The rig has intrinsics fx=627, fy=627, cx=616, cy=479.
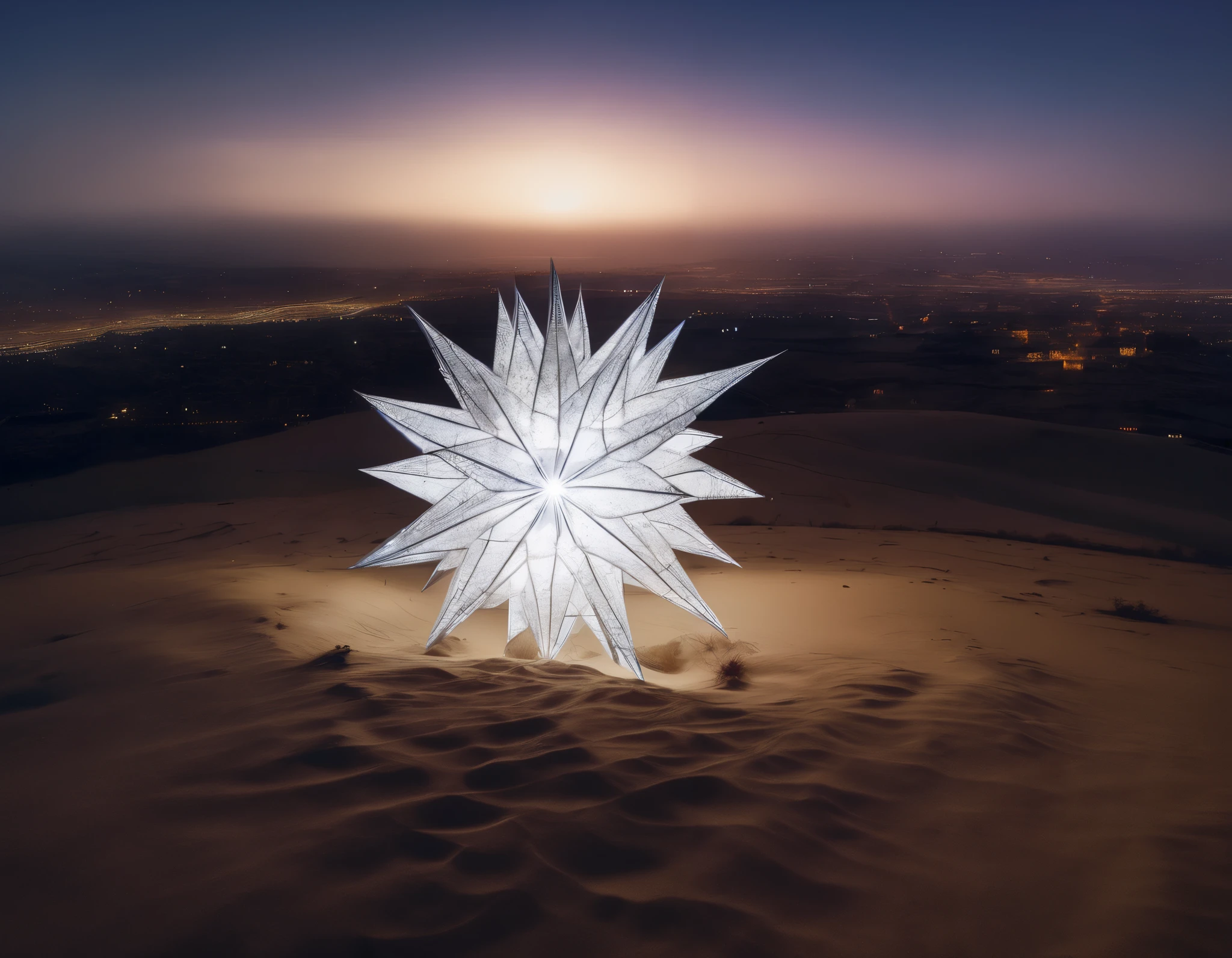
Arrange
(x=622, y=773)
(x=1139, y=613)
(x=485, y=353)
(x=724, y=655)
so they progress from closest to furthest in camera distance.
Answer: (x=622, y=773) → (x=724, y=655) → (x=1139, y=613) → (x=485, y=353)

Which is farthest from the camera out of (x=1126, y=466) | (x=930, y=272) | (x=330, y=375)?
(x=930, y=272)

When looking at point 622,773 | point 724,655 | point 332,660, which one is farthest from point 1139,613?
point 332,660

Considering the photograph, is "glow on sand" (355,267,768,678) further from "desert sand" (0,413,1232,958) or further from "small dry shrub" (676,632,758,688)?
"small dry shrub" (676,632,758,688)

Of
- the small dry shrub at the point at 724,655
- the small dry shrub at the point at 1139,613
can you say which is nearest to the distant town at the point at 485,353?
the small dry shrub at the point at 724,655

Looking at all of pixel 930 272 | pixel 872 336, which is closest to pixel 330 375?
pixel 872 336

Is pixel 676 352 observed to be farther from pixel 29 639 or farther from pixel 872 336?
pixel 29 639

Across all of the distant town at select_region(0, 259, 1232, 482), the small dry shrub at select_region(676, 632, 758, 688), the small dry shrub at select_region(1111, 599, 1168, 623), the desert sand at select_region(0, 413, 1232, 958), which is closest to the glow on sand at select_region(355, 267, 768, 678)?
the desert sand at select_region(0, 413, 1232, 958)

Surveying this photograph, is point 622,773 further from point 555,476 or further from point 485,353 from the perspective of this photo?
point 485,353
